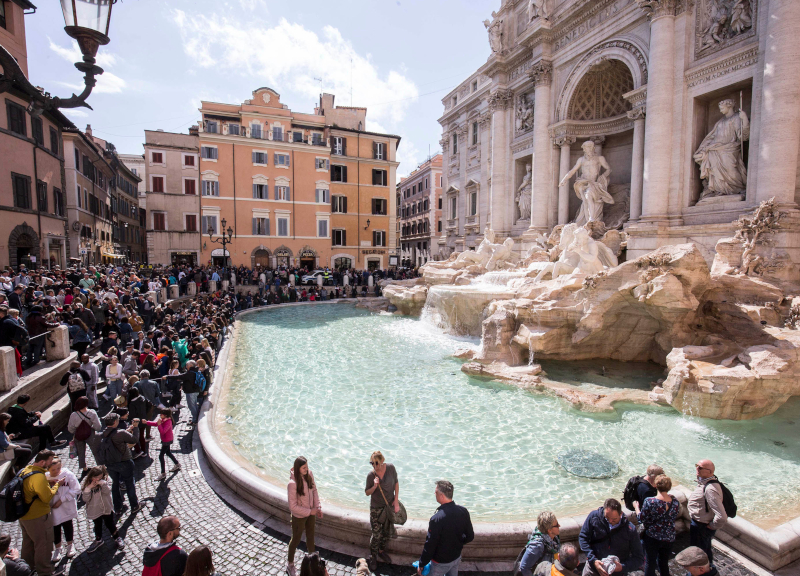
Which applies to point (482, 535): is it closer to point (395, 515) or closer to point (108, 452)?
point (395, 515)

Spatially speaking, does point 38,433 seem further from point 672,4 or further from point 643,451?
point 672,4

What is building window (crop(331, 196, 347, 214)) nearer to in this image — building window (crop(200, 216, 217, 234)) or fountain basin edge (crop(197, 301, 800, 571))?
building window (crop(200, 216, 217, 234))

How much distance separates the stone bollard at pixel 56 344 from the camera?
800cm

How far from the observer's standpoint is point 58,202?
20266 mm

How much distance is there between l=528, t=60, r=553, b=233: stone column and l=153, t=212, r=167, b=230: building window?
24.7m

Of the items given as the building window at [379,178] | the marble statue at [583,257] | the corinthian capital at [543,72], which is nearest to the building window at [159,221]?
the building window at [379,178]

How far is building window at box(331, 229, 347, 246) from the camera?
34.3 m

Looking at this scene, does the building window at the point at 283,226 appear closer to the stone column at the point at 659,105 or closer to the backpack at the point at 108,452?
the stone column at the point at 659,105

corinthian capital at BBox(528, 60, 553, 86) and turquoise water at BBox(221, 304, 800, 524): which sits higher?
corinthian capital at BBox(528, 60, 553, 86)

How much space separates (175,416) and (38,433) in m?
2.10

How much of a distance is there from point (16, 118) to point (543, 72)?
71.5 feet

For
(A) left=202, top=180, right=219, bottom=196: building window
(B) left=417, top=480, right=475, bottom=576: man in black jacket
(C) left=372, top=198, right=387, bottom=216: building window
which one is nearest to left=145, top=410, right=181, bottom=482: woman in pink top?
(B) left=417, top=480, right=475, bottom=576: man in black jacket

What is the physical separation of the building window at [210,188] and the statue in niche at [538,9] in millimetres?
22406

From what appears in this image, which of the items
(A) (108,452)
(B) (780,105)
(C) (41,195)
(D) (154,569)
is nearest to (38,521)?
(A) (108,452)
